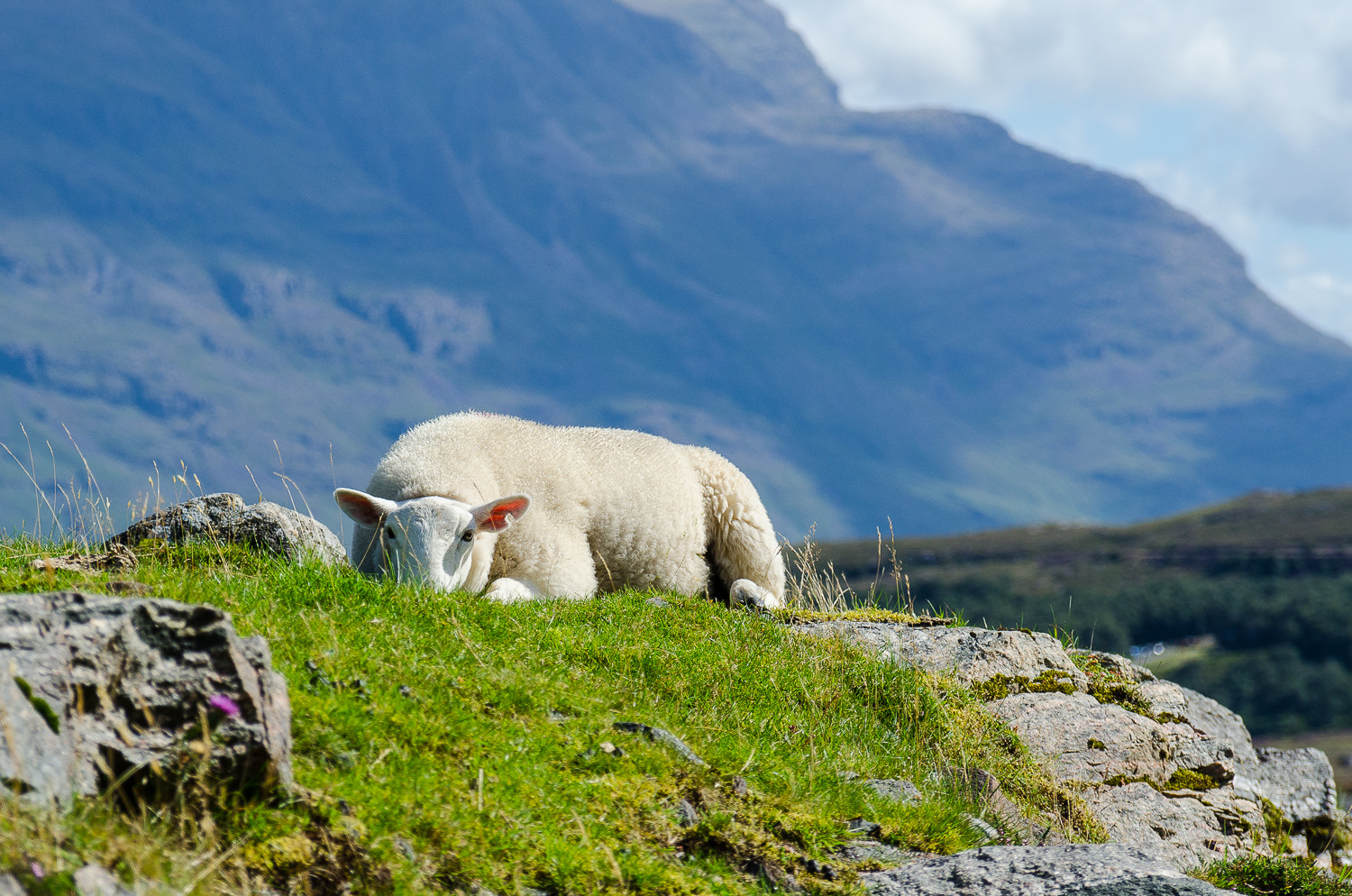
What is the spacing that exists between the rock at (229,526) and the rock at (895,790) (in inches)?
190

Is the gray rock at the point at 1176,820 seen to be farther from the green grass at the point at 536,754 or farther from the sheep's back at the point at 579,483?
the sheep's back at the point at 579,483

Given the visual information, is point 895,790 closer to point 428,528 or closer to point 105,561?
point 428,528

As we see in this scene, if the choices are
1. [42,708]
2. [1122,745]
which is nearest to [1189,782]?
[1122,745]

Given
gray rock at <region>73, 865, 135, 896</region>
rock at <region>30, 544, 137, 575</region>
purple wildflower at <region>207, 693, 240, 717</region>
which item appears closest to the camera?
gray rock at <region>73, 865, 135, 896</region>

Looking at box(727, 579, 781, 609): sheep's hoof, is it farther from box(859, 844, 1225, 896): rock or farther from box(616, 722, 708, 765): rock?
box(859, 844, 1225, 896): rock

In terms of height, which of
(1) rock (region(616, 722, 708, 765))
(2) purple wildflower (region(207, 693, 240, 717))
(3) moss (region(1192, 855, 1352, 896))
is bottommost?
(2) purple wildflower (region(207, 693, 240, 717))

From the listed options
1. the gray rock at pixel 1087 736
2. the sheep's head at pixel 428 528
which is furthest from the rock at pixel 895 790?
the sheep's head at pixel 428 528

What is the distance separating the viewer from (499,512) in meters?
9.96

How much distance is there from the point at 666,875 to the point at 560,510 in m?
6.04

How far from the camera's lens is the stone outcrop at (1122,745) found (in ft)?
28.3

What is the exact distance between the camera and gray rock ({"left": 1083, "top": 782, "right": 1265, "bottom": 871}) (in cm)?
838

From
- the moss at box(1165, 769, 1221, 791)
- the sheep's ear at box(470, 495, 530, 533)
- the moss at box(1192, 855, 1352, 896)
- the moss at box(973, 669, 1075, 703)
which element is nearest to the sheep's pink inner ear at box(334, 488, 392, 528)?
the sheep's ear at box(470, 495, 530, 533)

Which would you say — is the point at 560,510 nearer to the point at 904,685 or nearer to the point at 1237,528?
the point at 904,685

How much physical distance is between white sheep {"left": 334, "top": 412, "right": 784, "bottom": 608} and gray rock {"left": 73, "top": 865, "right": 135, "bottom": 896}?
4768 mm
